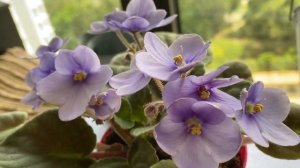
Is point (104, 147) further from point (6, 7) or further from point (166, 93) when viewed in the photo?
point (6, 7)

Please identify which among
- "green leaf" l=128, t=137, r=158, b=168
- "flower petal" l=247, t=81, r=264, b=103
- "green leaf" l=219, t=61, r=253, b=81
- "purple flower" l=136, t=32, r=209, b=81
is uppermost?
"purple flower" l=136, t=32, r=209, b=81

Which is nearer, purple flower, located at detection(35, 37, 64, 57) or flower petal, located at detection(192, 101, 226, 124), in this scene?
flower petal, located at detection(192, 101, 226, 124)

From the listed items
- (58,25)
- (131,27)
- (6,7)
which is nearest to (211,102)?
(131,27)

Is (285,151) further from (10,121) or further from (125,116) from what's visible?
(10,121)

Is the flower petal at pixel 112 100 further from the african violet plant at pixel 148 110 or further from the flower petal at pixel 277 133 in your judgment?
the flower petal at pixel 277 133

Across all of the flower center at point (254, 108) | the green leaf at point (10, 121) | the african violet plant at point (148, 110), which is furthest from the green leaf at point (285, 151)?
the green leaf at point (10, 121)

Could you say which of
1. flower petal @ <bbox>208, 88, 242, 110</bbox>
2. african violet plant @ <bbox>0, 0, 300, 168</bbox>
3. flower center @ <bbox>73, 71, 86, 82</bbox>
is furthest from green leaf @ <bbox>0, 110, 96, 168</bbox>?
flower petal @ <bbox>208, 88, 242, 110</bbox>

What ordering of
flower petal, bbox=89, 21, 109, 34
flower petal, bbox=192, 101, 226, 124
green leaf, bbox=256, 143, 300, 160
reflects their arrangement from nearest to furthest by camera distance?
flower petal, bbox=192, 101, 226, 124, green leaf, bbox=256, 143, 300, 160, flower petal, bbox=89, 21, 109, 34

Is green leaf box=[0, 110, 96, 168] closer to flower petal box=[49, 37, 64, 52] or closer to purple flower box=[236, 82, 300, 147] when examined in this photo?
flower petal box=[49, 37, 64, 52]
